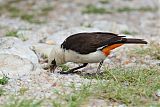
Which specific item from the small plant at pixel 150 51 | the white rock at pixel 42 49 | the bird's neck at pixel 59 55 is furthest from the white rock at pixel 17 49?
the small plant at pixel 150 51

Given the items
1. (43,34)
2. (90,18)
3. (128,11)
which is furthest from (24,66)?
(128,11)

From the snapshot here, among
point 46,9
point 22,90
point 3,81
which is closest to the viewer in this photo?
point 22,90

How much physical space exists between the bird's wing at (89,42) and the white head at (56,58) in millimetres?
190

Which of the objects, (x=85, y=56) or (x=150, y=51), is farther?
(x=150, y=51)

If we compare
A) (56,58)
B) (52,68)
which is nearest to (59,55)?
(56,58)

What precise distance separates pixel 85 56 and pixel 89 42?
0.21m

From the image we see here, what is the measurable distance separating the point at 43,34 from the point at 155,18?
5128 millimetres

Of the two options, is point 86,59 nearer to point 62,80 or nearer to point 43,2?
point 62,80

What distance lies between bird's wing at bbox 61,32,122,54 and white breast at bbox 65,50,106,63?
5 centimetres

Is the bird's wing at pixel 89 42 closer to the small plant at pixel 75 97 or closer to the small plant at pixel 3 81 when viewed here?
the small plant at pixel 75 97

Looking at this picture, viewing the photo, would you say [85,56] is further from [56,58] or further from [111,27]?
[111,27]

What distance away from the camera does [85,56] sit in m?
7.53

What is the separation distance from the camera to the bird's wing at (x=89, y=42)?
293 inches

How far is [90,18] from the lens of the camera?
1511 centimetres
